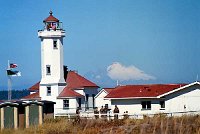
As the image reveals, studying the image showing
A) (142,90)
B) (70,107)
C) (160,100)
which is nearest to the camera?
(160,100)

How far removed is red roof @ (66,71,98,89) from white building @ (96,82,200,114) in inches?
314

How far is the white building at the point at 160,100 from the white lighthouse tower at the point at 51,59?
9.11 m

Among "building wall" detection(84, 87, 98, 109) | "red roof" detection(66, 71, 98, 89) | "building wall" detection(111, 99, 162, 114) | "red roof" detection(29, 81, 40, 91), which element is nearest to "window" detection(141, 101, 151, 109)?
"building wall" detection(111, 99, 162, 114)

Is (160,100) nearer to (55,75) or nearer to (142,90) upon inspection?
(142,90)

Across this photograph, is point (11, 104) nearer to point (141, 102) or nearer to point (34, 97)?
point (141, 102)

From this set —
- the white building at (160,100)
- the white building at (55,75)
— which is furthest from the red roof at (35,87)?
the white building at (160,100)

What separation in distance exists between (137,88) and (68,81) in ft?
31.4

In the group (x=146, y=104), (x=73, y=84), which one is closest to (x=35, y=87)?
(x=73, y=84)

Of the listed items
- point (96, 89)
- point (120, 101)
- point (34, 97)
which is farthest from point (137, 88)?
point (34, 97)

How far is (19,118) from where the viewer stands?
3381cm

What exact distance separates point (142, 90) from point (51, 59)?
1156 centimetres

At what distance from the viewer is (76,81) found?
5119 cm

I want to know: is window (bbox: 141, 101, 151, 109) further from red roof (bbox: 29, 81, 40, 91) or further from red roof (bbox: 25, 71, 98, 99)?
red roof (bbox: 29, 81, 40, 91)

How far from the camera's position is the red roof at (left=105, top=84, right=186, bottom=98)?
42.0m
